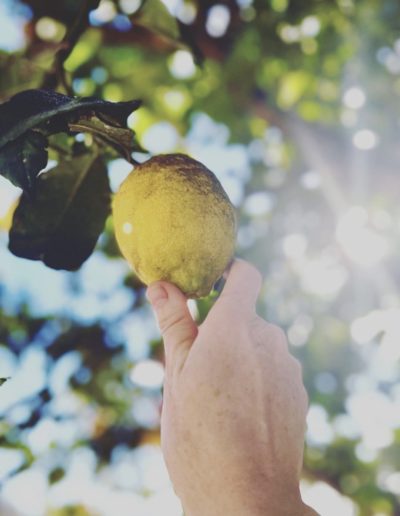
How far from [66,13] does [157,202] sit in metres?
2.09

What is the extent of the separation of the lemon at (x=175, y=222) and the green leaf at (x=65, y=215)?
0.56 feet

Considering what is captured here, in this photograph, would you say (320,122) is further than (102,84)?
Yes

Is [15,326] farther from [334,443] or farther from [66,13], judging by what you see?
[334,443]

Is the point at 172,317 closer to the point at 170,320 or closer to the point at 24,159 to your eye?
the point at 170,320

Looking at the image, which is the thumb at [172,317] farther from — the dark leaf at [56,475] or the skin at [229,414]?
the dark leaf at [56,475]

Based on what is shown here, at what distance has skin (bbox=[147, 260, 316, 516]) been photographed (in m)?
1.08

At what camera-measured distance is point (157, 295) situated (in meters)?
1.25

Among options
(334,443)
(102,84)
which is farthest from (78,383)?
(334,443)

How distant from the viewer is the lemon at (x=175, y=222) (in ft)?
3.92

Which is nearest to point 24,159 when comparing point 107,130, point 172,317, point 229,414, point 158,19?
point 107,130

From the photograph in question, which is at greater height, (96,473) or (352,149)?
(352,149)

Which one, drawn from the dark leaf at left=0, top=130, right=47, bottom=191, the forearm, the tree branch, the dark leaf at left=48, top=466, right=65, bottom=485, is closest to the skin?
the forearm

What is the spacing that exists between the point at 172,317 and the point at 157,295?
0.07 m

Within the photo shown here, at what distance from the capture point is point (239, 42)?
130 inches
